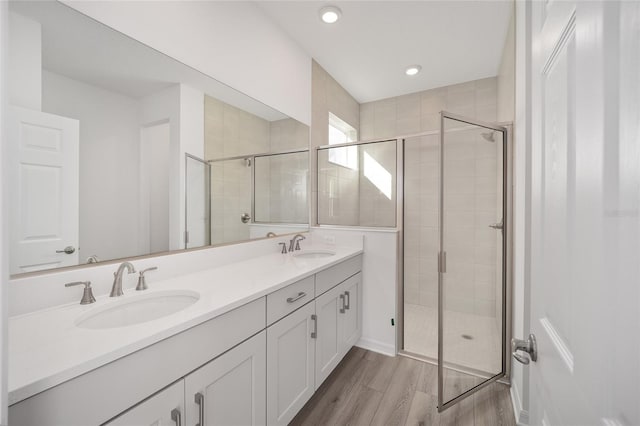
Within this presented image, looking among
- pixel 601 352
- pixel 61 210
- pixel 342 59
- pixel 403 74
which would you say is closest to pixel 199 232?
pixel 61 210

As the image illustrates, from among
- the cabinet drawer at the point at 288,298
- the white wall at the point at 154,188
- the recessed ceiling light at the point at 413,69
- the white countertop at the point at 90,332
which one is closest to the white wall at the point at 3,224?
the white countertop at the point at 90,332

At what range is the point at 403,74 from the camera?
9.64 feet

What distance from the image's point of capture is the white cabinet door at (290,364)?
1263mm

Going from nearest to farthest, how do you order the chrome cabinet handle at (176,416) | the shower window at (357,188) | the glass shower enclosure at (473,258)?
the chrome cabinet handle at (176,416) < the glass shower enclosure at (473,258) < the shower window at (357,188)

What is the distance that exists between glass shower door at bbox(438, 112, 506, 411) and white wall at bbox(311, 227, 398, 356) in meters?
0.50

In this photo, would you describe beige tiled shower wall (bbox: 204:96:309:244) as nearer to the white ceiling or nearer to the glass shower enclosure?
Answer: the white ceiling

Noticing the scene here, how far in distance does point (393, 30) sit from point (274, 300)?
2308mm

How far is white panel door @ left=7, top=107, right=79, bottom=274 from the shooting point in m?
0.94

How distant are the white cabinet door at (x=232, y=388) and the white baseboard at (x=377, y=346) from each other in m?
1.32

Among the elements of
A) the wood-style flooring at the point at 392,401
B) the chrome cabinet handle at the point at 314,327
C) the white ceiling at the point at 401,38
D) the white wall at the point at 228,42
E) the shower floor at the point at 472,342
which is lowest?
the wood-style flooring at the point at 392,401

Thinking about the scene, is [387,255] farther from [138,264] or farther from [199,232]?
[138,264]

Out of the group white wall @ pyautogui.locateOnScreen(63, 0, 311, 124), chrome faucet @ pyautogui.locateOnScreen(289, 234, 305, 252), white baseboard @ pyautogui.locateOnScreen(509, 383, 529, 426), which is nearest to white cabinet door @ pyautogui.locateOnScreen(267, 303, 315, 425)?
chrome faucet @ pyautogui.locateOnScreen(289, 234, 305, 252)

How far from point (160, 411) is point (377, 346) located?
1849 mm

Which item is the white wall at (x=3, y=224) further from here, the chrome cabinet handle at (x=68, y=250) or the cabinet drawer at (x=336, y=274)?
the cabinet drawer at (x=336, y=274)
